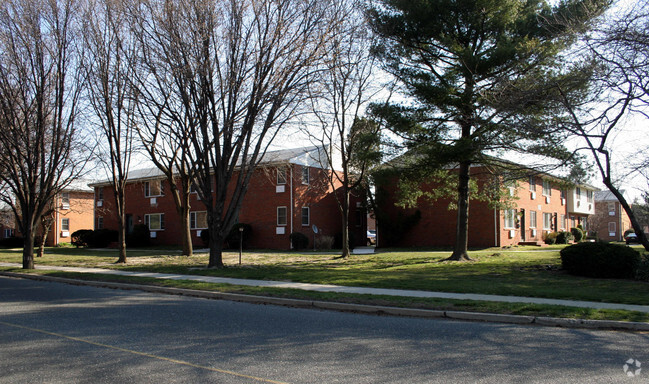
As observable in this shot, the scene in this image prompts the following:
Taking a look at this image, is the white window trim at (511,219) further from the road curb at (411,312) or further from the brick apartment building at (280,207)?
the road curb at (411,312)

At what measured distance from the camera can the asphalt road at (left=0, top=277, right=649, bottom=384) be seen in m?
5.54

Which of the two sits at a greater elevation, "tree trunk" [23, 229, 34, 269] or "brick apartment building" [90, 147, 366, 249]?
"brick apartment building" [90, 147, 366, 249]

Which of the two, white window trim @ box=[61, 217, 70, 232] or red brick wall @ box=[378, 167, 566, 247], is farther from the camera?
white window trim @ box=[61, 217, 70, 232]

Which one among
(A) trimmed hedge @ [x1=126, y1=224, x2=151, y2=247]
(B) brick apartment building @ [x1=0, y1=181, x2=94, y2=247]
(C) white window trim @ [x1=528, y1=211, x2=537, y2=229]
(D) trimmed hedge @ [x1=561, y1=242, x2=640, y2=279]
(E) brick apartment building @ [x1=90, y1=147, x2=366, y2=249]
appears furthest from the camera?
(B) brick apartment building @ [x1=0, y1=181, x2=94, y2=247]

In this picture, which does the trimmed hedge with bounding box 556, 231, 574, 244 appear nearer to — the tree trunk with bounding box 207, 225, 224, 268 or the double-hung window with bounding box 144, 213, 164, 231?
the tree trunk with bounding box 207, 225, 224, 268

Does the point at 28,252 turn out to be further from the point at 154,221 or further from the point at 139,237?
the point at 154,221

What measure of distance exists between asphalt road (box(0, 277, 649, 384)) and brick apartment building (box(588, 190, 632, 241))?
187 feet

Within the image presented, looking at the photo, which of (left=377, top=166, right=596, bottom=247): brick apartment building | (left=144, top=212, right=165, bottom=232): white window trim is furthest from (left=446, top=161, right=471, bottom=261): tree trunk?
(left=144, top=212, right=165, bottom=232): white window trim

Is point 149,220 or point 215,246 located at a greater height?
point 149,220

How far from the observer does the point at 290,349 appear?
673 centimetres

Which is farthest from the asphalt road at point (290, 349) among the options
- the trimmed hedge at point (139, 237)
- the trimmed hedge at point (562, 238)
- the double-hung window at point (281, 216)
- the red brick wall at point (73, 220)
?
the red brick wall at point (73, 220)

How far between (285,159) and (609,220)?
4701 cm

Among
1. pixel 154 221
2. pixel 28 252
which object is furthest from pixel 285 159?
pixel 28 252

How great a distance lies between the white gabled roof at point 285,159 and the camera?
104 ft
